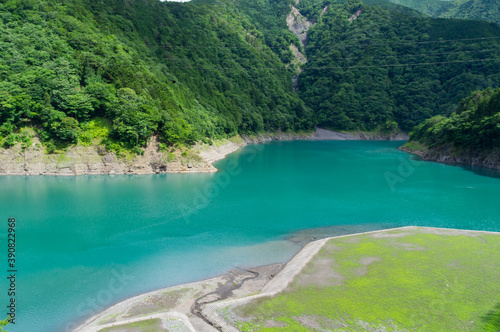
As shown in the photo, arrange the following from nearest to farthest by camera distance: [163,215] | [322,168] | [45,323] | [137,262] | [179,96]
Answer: [45,323]
[137,262]
[163,215]
[322,168]
[179,96]

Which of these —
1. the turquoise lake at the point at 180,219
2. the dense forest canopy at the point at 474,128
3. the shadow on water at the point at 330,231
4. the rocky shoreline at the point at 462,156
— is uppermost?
the dense forest canopy at the point at 474,128

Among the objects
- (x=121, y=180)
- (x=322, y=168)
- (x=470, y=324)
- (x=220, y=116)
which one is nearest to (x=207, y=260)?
(x=470, y=324)

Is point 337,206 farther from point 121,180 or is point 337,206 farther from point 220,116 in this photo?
point 220,116

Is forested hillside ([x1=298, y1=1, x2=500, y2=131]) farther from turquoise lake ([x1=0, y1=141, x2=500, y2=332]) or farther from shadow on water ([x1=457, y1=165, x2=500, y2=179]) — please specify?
turquoise lake ([x1=0, y1=141, x2=500, y2=332])

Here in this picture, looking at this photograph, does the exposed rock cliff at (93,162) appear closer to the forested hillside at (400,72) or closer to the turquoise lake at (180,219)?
the turquoise lake at (180,219)

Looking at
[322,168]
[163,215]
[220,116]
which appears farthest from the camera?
[220,116]

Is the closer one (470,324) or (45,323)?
(470,324)

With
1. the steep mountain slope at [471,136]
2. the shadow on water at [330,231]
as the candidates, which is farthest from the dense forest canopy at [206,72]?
the steep mountain slope at [471,136]
